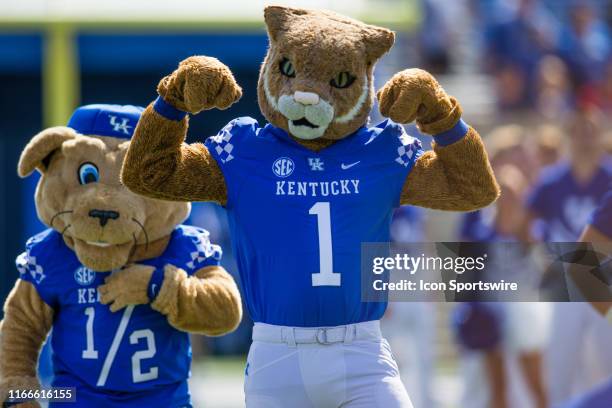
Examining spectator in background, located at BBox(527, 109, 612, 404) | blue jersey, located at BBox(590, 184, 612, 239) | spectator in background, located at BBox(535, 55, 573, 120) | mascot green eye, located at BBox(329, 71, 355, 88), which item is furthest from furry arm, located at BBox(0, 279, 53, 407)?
spectator in background, located at BBox(535, 55, 573, 120)

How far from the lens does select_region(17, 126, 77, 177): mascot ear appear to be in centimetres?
470

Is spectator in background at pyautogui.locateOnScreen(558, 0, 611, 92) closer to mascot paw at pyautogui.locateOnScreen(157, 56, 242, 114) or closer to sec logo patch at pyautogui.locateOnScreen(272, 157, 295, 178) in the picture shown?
sec logo patch at pyautogui.locateOnScreen(272, 157, 295, 178)

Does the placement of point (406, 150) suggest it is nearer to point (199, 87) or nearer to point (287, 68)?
point (287, 68)

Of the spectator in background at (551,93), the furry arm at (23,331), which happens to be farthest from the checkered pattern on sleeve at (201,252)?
the spectator in background at (551,93)

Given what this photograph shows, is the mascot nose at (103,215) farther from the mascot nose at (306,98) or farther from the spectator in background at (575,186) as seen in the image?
the spectator in background at (575,186)

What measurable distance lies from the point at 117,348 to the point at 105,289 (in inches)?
8.3

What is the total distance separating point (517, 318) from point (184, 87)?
13.6 feet

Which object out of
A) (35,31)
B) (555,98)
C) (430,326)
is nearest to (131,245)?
(430,326)

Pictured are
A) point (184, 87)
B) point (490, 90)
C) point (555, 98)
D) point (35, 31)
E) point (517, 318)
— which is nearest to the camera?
point (184, 87)

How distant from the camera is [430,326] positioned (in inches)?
363

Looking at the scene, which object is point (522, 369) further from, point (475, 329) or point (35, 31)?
point (35, 31)

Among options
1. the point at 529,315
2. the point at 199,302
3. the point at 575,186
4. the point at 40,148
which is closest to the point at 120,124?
the point at 40,148

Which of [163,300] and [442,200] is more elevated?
[442,200]

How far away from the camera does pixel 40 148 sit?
4.70 meters
